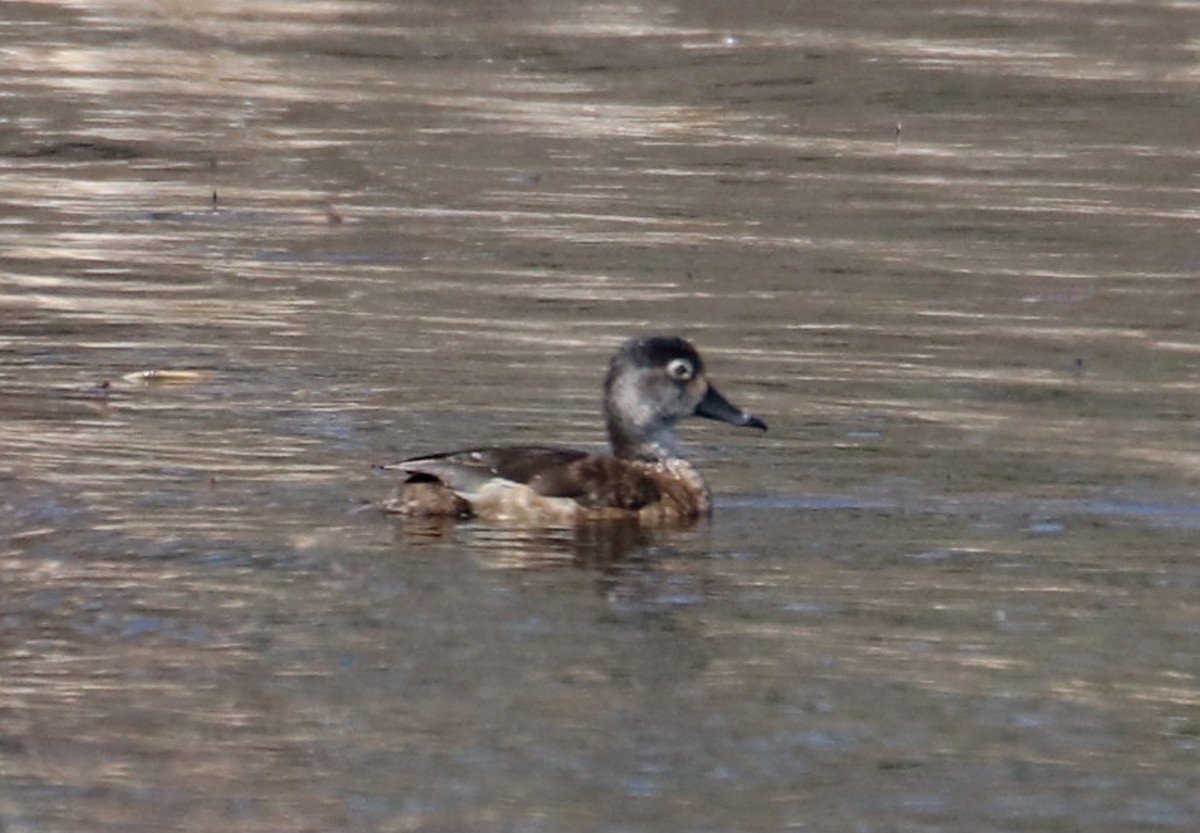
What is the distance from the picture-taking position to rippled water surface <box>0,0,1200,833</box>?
7477mm

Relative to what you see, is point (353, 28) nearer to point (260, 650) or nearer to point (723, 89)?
point (723, 89)

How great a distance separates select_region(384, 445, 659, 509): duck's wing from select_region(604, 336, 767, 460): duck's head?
16.3 inches

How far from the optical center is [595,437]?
1174cm

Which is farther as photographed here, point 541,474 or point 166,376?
point 166,376

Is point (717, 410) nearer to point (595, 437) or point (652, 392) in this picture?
point (652, 392)

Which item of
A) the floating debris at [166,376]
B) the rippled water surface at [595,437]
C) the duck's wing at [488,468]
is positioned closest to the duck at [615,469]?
the duck's wing at [488,468]

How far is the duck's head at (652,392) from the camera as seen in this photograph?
36.1 feet

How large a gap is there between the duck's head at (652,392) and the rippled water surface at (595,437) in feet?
1.19

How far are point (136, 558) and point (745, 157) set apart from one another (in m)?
9.90

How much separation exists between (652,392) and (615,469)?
1.72 feet

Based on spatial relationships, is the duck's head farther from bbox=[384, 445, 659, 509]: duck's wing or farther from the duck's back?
bbox=[384, 445, 659, 509]: duck's wing

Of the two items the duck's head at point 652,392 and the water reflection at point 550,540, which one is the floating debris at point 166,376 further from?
the water reflection at point 550,540

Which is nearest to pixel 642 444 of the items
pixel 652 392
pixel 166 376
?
pixel 652 392

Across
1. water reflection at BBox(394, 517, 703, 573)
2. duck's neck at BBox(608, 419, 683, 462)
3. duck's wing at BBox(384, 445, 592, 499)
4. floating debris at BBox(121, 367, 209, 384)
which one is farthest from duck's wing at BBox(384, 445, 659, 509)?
floating debris at BBox(121, 367, 209, 384)
